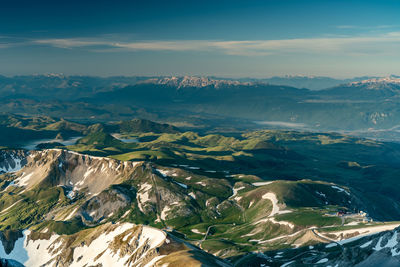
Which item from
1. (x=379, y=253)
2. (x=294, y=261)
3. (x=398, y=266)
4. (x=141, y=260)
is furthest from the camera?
(x=294, y=261)

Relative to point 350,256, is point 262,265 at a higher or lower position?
lower

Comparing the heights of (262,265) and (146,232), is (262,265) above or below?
below

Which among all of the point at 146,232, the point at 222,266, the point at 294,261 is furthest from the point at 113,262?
the point at 294,261

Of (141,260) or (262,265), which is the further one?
(262,265)

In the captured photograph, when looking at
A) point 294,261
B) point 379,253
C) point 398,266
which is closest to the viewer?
point 398,266

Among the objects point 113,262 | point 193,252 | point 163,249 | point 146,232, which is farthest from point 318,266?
point 113,262

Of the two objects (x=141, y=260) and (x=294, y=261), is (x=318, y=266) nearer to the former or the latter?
(x=294, y=261)

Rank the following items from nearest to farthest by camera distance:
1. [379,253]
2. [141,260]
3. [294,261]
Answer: [379,253] < [141,260] < [294,261]

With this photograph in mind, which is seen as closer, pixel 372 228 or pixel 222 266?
pixel 222 266

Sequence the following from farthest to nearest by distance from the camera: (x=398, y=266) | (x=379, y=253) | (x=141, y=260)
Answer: (x=141, y=260) < (x=379, y=253) < (x=398, y=266)

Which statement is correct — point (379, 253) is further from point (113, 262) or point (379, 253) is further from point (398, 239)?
point (113, 262)
